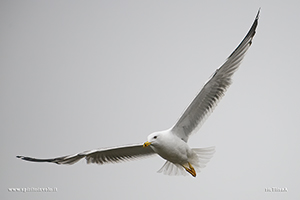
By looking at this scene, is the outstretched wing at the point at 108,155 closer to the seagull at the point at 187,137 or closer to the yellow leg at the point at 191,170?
the seagull at the point at 187,137

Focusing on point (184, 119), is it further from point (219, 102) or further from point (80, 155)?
point (80, 155)

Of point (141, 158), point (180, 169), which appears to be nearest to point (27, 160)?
point (141, 158)

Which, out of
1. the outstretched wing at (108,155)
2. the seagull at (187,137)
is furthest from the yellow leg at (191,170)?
the outstretched wing at (108,155)

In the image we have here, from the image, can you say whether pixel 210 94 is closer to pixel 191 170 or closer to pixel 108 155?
pixel 191 170

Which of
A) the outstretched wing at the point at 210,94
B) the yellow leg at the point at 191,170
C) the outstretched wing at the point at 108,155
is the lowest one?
the yellow leg at the point at 191,170

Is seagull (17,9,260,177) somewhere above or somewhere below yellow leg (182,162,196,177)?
above

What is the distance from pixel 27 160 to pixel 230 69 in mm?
2663

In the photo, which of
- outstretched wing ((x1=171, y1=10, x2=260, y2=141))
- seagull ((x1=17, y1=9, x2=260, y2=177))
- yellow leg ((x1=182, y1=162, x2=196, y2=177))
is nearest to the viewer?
seagull ((x1=17, y1=9, x2=260, y2=177))

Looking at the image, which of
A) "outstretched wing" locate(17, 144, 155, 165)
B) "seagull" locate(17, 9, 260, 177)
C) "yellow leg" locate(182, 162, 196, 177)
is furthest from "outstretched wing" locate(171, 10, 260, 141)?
"outstretched wing" locate(17, 144, 155, 165)

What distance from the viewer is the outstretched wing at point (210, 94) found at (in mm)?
4820

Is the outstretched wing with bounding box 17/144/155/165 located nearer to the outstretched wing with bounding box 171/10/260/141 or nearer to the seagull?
the seagull

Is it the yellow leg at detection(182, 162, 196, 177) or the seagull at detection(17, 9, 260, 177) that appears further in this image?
the yellow leg at detection(182, 162, 196, 177)

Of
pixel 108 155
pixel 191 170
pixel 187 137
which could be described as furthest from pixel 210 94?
pixel 108 155

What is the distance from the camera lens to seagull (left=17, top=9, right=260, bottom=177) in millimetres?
4715
